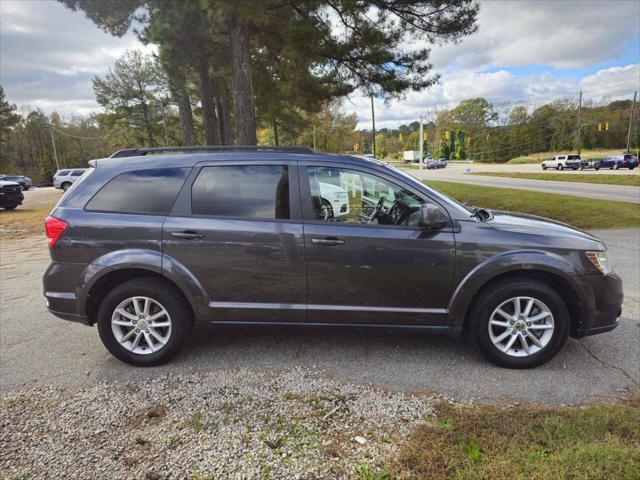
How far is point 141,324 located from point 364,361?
6.43 ft

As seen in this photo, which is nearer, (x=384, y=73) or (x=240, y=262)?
(x=240, y=262)

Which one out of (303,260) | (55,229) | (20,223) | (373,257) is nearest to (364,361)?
(373,257)

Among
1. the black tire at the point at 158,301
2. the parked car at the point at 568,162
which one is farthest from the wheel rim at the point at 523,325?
the parked car at the point at 568,162

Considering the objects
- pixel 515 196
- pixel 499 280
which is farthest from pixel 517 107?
pixel 499 280

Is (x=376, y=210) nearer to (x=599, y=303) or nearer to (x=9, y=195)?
(x=599, y=303)

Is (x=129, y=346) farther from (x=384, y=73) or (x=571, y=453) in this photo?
(x=384, y=73)

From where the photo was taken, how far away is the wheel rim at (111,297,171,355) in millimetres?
3381

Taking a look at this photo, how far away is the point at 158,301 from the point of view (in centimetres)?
335

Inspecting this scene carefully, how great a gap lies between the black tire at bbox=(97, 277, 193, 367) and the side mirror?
7.05 feet

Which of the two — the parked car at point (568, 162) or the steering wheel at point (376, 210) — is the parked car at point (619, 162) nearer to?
the parked car at point (568, 162)

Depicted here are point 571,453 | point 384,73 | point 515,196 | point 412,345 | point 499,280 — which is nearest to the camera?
point 571,453

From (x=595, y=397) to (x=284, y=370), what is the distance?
2354 mm

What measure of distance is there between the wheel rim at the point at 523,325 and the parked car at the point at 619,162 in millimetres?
49911

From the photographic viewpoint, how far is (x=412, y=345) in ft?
12.3
